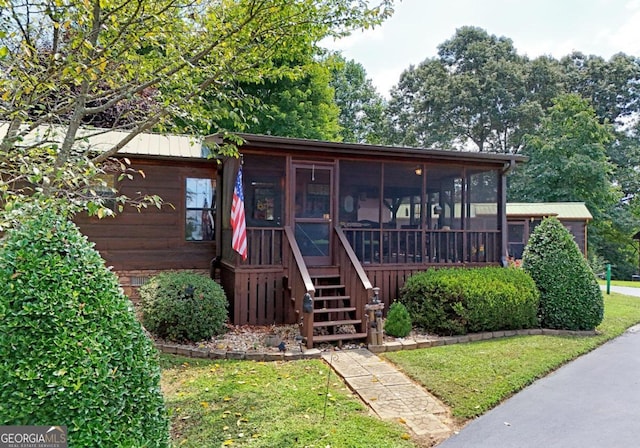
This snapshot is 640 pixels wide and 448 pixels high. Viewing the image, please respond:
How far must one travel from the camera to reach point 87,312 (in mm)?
2145

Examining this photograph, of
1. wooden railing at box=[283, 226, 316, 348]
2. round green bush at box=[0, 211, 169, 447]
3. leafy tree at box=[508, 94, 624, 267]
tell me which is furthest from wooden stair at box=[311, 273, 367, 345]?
leafy tree at box=[508, 94, 624, 267]

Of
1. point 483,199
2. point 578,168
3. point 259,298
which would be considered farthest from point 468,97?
point 259,298

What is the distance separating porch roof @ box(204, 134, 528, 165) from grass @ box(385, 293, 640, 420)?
12.6ft

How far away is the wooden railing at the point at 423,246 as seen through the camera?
832cm

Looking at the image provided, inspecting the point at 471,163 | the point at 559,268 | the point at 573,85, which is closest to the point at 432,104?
the point at 573,85

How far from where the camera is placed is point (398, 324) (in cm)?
673

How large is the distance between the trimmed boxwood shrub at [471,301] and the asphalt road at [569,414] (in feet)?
4.71

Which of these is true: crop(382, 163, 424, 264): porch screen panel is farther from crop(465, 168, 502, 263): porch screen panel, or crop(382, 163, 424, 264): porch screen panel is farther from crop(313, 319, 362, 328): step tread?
crop(313, 319, 362, 328): step tread

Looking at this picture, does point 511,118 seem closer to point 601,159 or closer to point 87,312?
point 601,159

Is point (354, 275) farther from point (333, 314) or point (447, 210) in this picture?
point (447, 210)

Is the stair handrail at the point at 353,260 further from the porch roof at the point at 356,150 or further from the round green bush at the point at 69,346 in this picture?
the round green bush at the point at 69,346

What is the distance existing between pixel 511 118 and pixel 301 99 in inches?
736

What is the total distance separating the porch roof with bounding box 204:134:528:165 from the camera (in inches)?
289

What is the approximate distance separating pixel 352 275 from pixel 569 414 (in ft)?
12.5
